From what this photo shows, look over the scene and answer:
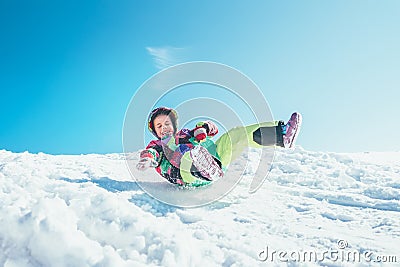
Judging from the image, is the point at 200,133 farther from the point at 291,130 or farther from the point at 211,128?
the point at 291,130

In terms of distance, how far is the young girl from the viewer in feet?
9.17

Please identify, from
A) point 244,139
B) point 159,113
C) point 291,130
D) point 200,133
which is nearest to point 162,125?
point 159,113

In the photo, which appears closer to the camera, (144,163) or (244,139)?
(144,163)

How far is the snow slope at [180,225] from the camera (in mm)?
1413

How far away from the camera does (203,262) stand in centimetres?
145

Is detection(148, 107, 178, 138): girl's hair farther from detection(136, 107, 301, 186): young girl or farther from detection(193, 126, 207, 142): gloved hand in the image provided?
detection(193, 126, 207, 142): gloved hand

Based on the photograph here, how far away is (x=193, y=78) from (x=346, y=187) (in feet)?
6.14

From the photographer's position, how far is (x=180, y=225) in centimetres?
193

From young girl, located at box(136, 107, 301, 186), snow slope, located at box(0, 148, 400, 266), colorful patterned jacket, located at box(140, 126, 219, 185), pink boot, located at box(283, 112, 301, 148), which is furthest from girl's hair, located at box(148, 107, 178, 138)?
pink boot, located at box(283, 112, 301, 148)

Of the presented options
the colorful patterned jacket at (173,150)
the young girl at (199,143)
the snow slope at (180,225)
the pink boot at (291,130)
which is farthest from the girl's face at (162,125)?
the pink boot at (291,130)

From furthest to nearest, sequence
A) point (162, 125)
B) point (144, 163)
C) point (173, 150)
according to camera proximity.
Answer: point (162, 125) < point (173, 150) < point (144, 163)

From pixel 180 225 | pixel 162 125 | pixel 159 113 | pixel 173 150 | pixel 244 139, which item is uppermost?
pixel 159 113

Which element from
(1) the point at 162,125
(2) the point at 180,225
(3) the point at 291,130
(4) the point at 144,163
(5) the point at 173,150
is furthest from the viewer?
(1) the point at 162,125

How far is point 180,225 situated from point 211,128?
3.60 feet
